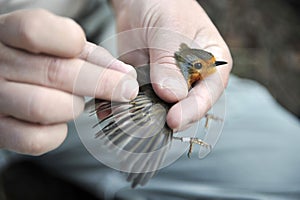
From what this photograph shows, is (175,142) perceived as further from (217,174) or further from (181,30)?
(217,174)

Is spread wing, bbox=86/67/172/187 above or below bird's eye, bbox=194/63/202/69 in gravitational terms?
below

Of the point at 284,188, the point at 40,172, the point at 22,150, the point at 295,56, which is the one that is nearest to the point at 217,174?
the point at 284,188

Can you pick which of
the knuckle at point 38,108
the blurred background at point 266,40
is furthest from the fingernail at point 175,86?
the blurred background at point 266,40

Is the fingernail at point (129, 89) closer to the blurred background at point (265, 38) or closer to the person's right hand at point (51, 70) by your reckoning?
the person's right hand at point (51, 70)

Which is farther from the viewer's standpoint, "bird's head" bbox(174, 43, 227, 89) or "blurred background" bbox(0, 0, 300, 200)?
"blurred background" bbox(0, 0, 300, 200)

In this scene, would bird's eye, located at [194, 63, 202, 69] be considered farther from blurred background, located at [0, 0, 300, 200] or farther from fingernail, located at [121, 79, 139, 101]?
blurred background, located at [0, 0, 300, 200]

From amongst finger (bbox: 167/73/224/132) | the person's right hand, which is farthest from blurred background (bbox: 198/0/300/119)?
the person's right hand

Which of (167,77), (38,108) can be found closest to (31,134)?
(38,108)
